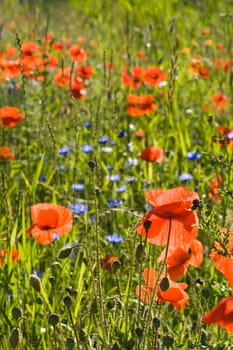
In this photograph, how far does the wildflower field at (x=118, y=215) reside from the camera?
1338mm

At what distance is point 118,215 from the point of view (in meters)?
2.46

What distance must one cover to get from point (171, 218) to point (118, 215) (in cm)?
119

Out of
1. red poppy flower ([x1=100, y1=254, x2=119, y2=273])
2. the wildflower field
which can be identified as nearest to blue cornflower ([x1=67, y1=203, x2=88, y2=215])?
the wildflower field

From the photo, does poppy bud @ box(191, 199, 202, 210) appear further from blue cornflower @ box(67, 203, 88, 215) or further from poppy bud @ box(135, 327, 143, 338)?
blue cornflower @ box(67, 203, 88, 215)

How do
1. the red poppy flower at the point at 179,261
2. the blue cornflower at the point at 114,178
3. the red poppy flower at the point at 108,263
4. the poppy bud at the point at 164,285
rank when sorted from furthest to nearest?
the blue cornflower at the point at 114,178
the red poppy flower at the point at 108,263
the red poppy flower at the point at 179,261
the poppy bud at the point at 164,285

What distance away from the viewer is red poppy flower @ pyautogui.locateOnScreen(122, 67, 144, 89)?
3.32 meters

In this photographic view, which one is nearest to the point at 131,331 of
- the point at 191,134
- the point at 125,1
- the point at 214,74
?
the point at 191,134

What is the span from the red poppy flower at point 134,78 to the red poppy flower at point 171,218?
2045 mm

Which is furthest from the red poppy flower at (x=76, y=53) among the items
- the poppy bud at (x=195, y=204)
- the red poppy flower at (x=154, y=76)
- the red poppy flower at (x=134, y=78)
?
the poppy bud at (x=195, y=204)

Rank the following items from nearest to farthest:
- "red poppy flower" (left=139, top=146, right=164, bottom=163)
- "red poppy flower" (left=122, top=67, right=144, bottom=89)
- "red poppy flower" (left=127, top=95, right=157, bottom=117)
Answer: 1. "red poppy flower" (left=139, top=146, right=164, bottom=163)
2. "red poppy flower" (left=127, top=95, right=157, bottom=117)
3. "red poppy flower" (left=122, top=67, right=144, bottom=89)

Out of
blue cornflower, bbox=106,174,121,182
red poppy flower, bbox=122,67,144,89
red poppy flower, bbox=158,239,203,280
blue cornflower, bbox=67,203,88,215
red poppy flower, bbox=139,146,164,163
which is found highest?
red poppy flower, bbox=122,67,144,89

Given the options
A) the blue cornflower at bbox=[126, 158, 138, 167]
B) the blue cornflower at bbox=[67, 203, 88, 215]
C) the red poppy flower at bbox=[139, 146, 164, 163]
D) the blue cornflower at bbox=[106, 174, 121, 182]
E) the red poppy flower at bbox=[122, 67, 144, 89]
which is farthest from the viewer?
the red poppy flower at bbox=[122, 67, 144, 89]

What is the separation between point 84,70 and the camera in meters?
3.58

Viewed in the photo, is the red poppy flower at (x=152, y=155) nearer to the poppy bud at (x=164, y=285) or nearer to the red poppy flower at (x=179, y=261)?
the red poppy flower at (x=179, y=261)
